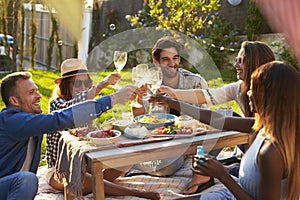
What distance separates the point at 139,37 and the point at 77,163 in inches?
246

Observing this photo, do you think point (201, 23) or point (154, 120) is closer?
point (154, 120)

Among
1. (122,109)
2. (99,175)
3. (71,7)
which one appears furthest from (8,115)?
(71,7)

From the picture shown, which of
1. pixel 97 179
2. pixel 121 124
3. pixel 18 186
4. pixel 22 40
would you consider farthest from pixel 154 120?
pixel 22 40

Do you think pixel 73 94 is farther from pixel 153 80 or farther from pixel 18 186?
pixel 18 186

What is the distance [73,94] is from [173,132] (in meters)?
0.87

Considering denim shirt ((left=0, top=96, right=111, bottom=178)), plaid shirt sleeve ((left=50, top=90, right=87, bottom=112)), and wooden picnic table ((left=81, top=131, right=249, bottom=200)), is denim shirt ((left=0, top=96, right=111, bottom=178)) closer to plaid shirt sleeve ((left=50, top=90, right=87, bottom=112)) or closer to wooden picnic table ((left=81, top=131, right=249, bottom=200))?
wooden picnic table ((left=81, top=131, right=249, bottom=200))

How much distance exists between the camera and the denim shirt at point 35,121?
2.07 m

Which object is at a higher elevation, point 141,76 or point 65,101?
point 141,76

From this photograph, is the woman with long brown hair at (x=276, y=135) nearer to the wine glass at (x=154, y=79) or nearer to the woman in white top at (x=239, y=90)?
the wine glass at (x=154, y=79)

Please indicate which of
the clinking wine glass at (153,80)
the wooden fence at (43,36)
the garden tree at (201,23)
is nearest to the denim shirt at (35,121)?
the clinking wine glass at (153,80)

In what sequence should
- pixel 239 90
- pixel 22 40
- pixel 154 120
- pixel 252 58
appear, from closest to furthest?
1. pixel 154 120
2. pixel 252 58
3. pixel 239 90
4. pixel 22 40

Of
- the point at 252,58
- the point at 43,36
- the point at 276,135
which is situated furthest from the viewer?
the point at 43,36

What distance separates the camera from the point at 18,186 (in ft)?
6.72

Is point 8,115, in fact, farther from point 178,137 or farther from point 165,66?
point 165,66
